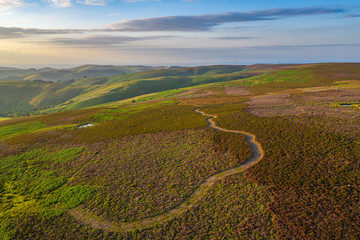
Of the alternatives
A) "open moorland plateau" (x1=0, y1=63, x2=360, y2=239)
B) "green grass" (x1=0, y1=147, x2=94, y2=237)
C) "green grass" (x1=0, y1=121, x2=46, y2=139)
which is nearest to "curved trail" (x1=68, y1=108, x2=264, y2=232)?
"open moorland plateau" (x1=0, y1=63, x2=360, y2=239)

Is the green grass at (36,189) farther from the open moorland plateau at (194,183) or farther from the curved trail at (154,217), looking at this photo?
the curved trail at (154,217)

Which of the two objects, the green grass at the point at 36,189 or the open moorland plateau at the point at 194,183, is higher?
the open moorland plateau at the point at 194,183

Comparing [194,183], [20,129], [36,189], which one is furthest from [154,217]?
[20,129]

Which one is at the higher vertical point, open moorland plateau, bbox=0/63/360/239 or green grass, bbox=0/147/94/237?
open moorland plateau, bbox=0/63/360/239

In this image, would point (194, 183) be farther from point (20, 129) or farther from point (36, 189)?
point (20, 129)

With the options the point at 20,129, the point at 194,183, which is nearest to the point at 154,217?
the point at 194,183

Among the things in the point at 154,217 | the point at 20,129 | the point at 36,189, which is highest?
the point at 154,217

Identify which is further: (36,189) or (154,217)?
(36,189)

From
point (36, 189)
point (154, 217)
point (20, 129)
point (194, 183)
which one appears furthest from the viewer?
point (20, 129)

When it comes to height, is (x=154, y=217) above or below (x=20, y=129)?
above

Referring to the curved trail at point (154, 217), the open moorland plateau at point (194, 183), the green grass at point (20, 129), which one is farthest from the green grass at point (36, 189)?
the green grass at point (20, 129)

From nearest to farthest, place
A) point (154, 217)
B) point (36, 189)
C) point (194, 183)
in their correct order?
point (154, 217)
point (194, 183)
point (36, 189)

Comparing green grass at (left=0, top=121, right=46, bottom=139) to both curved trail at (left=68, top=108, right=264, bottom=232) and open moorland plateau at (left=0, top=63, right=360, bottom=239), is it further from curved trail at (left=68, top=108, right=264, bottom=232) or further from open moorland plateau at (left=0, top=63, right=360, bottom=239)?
curved trail at (left=68, top=108, right=264, bottom=232)
